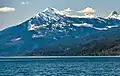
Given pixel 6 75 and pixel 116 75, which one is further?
pixel 6 75

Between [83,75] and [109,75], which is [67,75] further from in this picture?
[109,75]

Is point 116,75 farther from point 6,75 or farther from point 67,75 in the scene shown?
point 6,75

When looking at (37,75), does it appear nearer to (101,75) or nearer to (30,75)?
(30,75)

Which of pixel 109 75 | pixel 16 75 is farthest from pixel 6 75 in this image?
pixel 109 75

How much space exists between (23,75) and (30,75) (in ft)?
9.81

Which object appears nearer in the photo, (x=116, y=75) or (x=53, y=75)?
(x=116, y=75)

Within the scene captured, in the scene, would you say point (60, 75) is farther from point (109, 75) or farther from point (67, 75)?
point (109, 75)

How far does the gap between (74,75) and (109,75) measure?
37.1ft

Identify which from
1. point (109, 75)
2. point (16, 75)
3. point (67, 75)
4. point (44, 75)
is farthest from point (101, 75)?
point (16, 75)

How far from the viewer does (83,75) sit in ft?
433

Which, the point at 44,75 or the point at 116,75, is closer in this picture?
the point at 116,75

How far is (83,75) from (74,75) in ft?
9.60

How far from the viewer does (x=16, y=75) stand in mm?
138000

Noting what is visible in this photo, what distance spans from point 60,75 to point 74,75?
5825 millimetres
